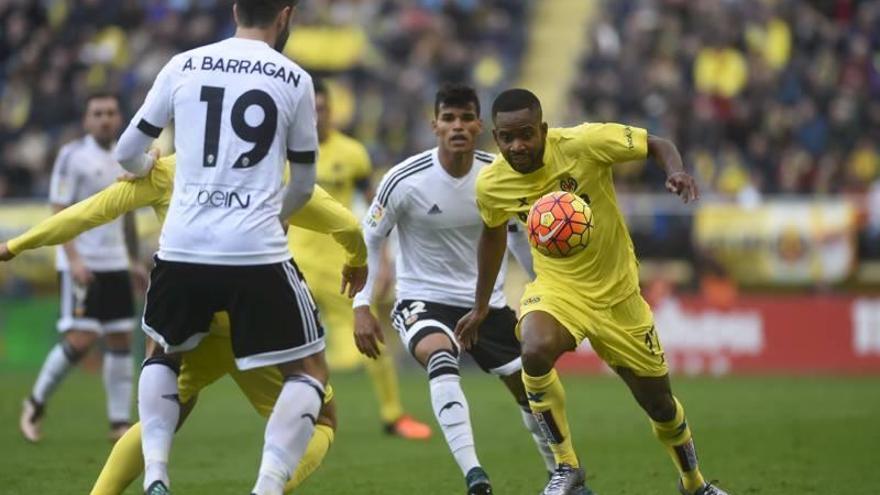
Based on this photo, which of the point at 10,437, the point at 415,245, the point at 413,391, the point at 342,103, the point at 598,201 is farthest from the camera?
the point at 342,103

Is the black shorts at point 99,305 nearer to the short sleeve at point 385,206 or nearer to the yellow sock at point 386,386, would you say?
the yellow sock at point 386,386

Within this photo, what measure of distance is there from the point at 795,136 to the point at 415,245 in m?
15.3

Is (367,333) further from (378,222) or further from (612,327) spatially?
(612,327)

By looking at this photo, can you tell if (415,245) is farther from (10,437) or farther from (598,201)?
(10,437)

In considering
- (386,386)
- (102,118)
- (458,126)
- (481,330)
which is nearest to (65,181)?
(102,118)

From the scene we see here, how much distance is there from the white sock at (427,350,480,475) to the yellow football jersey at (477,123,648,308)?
83cm

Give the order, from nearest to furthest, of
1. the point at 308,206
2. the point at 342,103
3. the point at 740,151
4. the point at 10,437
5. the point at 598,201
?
1. the point at 308,206
2. the point at 598,201
3. the point at 10,437
4. the point at 740,151
5. the point at 342,103

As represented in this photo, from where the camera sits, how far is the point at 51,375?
42.7 ft

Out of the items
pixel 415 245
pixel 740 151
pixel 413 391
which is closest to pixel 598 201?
pixel 415 245

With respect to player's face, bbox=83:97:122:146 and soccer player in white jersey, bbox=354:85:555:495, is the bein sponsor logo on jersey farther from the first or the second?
player's face, bbox=83:97:122:146

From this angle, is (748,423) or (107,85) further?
(107,85)

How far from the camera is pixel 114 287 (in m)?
13.3

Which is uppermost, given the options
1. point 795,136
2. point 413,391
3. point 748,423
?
point 795,136

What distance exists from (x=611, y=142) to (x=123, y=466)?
322cm
